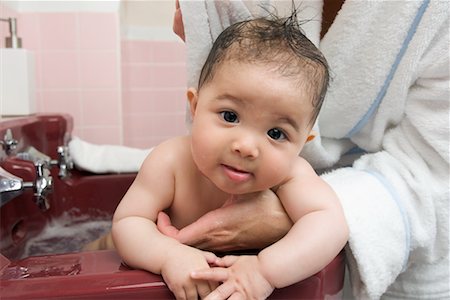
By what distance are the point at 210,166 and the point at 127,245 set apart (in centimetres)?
14

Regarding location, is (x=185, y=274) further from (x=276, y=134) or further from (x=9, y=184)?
(x=9, y=184)

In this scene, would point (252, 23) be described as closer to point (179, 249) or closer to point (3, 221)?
point (179, 249)

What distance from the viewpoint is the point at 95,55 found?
5.12ft

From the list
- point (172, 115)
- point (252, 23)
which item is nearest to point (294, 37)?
point (252, 23)

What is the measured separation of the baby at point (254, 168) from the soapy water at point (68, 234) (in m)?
0.45

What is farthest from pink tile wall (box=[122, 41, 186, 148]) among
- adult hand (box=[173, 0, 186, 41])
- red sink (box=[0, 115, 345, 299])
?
adult hand (box=[173, 0, 186, 41])

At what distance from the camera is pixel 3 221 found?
818mm

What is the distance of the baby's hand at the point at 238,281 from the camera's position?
474mm

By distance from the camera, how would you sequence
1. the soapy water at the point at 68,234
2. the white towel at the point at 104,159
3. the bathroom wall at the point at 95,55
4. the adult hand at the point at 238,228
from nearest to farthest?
the adult hand at the point at 238,228 < the soapy water at the point at 68,234 < the white towel at the point at 104,159 < the bathroom wall at the point at 95,55

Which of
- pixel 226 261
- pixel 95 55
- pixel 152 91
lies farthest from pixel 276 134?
pixel 152 91

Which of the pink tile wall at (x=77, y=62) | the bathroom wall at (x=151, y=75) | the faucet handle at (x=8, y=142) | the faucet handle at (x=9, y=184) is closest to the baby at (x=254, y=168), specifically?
the faucet handle at (x=9, y=184)

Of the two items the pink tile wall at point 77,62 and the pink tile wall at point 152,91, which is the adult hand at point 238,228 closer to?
the pink tile wall at point 77,62

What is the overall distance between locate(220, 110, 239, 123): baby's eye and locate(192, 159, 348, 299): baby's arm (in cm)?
12

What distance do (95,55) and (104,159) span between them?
61cm
